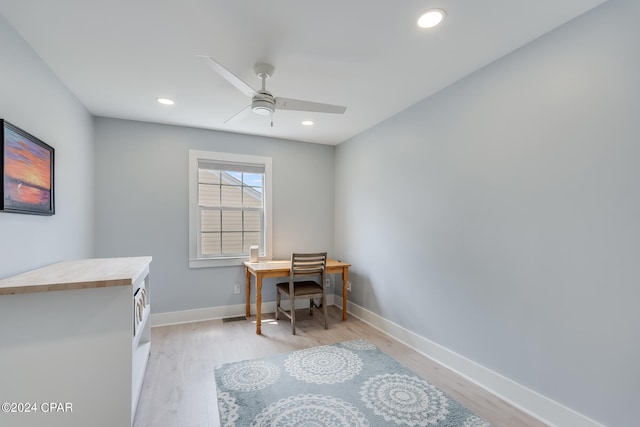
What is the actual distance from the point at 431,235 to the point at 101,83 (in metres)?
3.20

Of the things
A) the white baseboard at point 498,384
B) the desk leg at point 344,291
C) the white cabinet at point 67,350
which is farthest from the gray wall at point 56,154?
the white baseboard at point 498,384

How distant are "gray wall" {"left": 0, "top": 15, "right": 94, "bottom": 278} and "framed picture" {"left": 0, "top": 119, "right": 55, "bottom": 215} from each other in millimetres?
66

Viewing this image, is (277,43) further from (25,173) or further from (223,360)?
(223,360)

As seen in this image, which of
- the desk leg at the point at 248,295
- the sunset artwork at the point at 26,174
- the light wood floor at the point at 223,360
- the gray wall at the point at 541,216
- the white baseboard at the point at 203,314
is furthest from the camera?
the desk leg at the point at 248,295

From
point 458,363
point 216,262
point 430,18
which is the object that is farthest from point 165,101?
point 458,363

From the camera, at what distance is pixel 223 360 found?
8.63 feet

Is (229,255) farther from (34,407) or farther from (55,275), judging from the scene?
(34,407)

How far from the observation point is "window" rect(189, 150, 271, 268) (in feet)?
12.1

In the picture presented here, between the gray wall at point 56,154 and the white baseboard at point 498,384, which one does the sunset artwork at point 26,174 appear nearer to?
the gray wall at point 56,154

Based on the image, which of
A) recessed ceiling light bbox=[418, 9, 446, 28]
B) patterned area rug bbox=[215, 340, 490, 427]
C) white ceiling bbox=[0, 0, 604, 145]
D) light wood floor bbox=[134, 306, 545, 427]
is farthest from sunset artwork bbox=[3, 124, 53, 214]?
recessed ceiling light bbox=[418, 9, 446, 28]

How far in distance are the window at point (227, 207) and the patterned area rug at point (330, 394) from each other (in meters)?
1.64

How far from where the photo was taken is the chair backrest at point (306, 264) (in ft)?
10.8

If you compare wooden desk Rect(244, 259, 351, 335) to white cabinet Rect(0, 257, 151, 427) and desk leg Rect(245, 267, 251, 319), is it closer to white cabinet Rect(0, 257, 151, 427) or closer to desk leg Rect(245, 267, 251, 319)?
desk leg Rect(245, 267, 251, 319)

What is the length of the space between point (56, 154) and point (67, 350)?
164 centimetres
